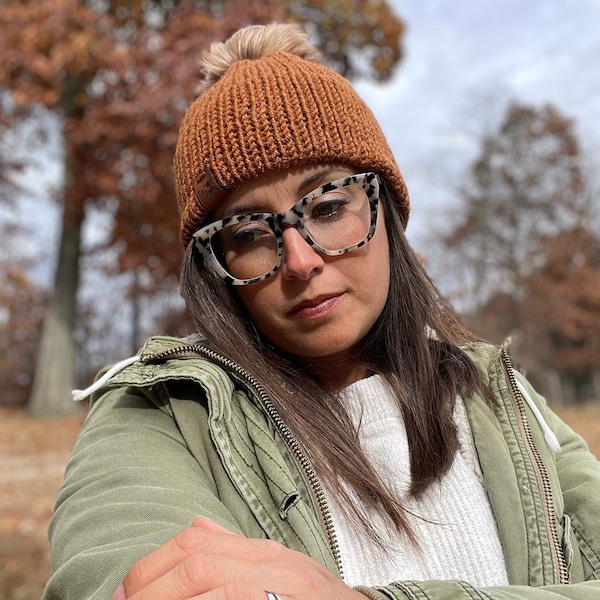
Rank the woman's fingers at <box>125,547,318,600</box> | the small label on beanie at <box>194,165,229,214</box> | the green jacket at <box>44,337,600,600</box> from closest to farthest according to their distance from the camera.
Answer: the woman's fingers at <box>125,547,318,600</box>
the green jacket at <box>44,337,600,600</box>
the small label on beanie at <box>194,165,229,214</box>

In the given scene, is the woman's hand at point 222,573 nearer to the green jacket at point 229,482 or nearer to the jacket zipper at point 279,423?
the green jacket at point 229,482

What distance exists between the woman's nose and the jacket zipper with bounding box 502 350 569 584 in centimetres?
65

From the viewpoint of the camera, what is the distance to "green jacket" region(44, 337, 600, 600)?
1178mm

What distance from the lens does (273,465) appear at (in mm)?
1423

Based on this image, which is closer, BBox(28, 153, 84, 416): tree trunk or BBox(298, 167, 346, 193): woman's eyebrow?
BBox(298, 167, 346, 193): woman's eyebrow

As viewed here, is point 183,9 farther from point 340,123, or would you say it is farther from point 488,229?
point 488,229

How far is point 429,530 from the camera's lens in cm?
158

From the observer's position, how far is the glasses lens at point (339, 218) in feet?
5.65

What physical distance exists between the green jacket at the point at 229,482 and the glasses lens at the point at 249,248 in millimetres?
294

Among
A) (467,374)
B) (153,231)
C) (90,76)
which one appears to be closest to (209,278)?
(467,374)

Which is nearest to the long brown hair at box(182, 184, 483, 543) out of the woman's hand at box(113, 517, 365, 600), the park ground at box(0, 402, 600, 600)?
the woman's hand at box(113, 517, 365, 600)

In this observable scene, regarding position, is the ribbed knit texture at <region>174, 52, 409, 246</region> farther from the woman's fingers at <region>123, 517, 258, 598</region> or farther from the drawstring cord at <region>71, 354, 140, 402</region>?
the woman's fingers at <region>123, 517, 258, 598</region>

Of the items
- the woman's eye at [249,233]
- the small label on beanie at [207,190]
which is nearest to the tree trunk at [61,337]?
the small label on beanie at [207,190]

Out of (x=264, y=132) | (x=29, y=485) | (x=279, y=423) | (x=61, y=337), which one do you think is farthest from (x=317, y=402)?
(x=61, y=337)
